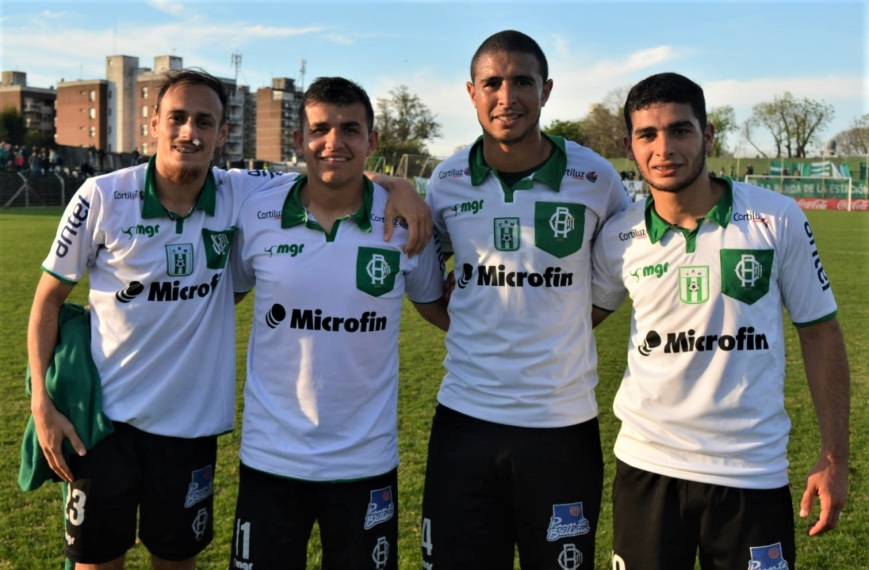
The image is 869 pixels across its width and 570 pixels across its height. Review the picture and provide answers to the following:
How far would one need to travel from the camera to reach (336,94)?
3.09 m

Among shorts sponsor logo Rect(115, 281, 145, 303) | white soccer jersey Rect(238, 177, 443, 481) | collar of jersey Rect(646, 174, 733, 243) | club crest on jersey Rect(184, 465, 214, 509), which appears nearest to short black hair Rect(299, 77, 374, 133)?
white soccer jersey Rect(238, 177, 443, 481)

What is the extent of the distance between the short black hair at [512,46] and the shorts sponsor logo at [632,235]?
30.4 inches

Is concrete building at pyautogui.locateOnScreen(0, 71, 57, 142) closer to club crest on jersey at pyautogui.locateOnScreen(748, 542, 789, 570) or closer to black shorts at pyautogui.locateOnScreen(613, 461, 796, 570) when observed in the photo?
black shorts at pyautogui.locateOnScreen(613, 461, 796, 570)

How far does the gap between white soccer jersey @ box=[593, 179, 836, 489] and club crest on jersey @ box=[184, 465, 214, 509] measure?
1741 millimetres

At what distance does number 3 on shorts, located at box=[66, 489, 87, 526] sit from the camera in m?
3.01

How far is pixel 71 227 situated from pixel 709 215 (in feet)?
8.30

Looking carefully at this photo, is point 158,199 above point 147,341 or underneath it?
above

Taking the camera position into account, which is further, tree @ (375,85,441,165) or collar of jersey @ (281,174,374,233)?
tree @ (375,85,441,165)

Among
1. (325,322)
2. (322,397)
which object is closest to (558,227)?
(325,322)

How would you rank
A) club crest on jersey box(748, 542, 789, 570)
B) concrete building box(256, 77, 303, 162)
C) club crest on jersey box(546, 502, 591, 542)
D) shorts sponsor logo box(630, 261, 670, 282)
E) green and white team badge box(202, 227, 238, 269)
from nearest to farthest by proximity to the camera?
club crest on jersey box(748, 542, 789, 570) → shorts sponsor logo box(630, 261, 670, 282) → club crest on jersey box(546, 502, 591, 542) → green and white team badge box(202, 227, 238, 269) → concrete building box(256, 77, 303, 162)

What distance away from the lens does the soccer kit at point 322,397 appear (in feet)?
9.47

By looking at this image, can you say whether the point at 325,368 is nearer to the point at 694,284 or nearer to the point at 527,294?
the point at 527,294

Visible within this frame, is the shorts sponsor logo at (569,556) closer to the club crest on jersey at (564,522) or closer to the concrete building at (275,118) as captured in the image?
the club crest on jersey at (564,522)

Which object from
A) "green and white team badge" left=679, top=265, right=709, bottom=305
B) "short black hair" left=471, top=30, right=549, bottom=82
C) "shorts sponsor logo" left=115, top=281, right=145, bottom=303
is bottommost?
"shorts sponsor logo" left=115, top=281, right=145, bottom=303
